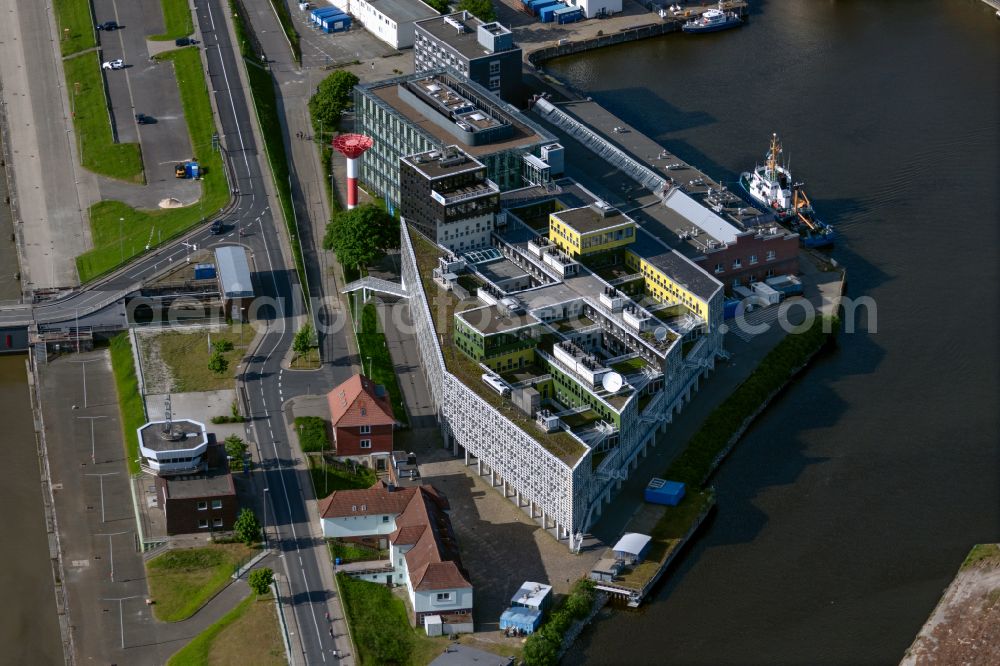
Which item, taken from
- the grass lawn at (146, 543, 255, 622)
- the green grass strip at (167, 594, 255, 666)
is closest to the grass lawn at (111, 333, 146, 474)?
the grass lawn at (146, 543, 255, 622)

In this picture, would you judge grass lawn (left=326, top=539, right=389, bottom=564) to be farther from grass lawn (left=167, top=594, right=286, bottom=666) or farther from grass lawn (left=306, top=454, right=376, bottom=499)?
grass lawn (left=167, top=594, right=286, bottom=666)

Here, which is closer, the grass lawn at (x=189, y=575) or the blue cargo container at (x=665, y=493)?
the grass lawn at (x=189, y=575)

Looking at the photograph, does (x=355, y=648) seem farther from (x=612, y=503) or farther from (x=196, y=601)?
(x=612, y=503)

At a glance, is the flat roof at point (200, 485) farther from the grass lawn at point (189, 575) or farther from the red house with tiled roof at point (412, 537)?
the red house with tiled roof at point (412, 537)

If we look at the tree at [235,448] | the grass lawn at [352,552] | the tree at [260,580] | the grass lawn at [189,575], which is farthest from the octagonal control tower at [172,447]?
the grass lawn at [352,552]

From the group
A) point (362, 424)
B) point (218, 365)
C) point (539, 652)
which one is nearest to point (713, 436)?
point (362, 424)

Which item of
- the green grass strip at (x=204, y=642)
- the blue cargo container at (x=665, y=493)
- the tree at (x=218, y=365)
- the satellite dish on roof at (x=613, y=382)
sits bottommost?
the green grass strip at (x=204, y=642)

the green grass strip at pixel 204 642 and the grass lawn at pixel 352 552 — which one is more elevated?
the grass lawn at pixel 352 552
